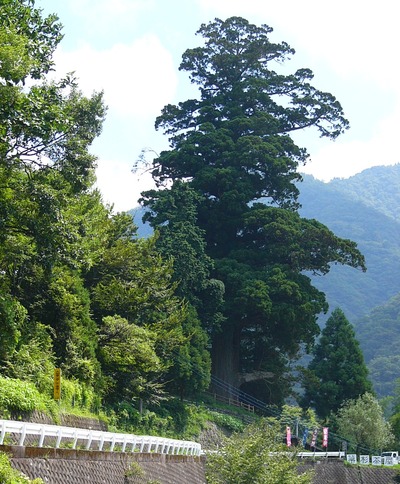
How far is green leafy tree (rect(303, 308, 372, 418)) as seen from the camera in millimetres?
66188

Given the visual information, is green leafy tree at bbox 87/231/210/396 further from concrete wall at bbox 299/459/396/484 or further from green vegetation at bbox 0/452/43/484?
green vegetation at bbox 0/452/43/484

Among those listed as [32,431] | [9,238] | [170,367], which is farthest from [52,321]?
[32,431]

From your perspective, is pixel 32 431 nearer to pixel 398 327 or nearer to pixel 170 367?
pixel 170 367

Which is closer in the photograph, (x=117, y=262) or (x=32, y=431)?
(x=32, y=431)

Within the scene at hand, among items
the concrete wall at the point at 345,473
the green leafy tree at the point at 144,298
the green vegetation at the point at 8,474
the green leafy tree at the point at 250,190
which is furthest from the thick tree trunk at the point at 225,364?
the green vegetation at the point at 8,474

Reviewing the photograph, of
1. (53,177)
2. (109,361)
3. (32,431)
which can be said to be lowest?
(32,431)

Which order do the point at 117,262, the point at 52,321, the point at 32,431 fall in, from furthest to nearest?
the point at 117,262 → the point at 52,321 → the point at 32,431

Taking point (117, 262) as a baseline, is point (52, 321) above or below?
below

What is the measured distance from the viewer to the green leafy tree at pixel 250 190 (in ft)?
187

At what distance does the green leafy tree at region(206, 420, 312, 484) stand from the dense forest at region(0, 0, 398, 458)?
16.4 ft

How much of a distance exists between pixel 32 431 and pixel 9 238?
959 cm

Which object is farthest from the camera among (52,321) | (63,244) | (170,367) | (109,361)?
(170,367)

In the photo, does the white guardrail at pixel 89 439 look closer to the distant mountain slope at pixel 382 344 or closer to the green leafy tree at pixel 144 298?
the green leafy tree at pixel 144 298

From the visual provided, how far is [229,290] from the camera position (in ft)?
186
